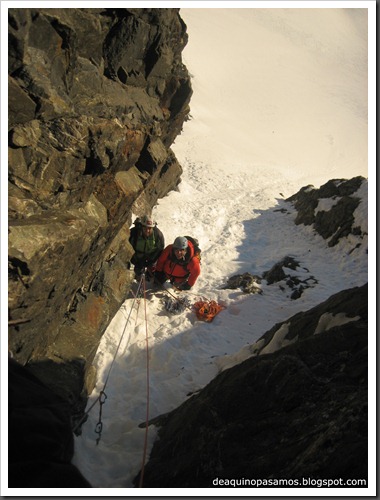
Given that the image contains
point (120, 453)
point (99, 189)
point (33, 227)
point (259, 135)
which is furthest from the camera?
point (259, 135)

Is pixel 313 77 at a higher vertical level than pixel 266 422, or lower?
higher

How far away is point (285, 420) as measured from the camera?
14.3ft

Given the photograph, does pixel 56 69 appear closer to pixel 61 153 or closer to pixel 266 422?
pixel 61 153

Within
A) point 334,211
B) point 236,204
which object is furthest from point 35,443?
point 236,204

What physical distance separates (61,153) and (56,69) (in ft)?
3.99

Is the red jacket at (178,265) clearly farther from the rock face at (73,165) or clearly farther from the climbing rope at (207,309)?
the rock face at (73,165)

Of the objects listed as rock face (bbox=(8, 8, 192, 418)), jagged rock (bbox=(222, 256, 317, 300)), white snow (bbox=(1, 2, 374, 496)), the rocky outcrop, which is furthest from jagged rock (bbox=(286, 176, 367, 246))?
rock face (bbox=(8, 8, 192, 418))

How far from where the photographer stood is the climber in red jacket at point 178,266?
10625 mm

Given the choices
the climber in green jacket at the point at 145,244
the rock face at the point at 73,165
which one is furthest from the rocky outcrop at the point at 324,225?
the rock face at the point at 73,165

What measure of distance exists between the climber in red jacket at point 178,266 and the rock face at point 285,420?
5063 mm

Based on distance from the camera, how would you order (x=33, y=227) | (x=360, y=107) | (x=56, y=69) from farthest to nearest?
1. (x=360, y=107)
2. (x=56, y=69)
3. (x=33, y=227)

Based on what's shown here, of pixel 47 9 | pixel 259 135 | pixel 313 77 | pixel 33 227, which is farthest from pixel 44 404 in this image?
pixel 313 77

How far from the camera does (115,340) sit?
344 inches

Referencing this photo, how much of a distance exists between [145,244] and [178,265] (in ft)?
3.77
